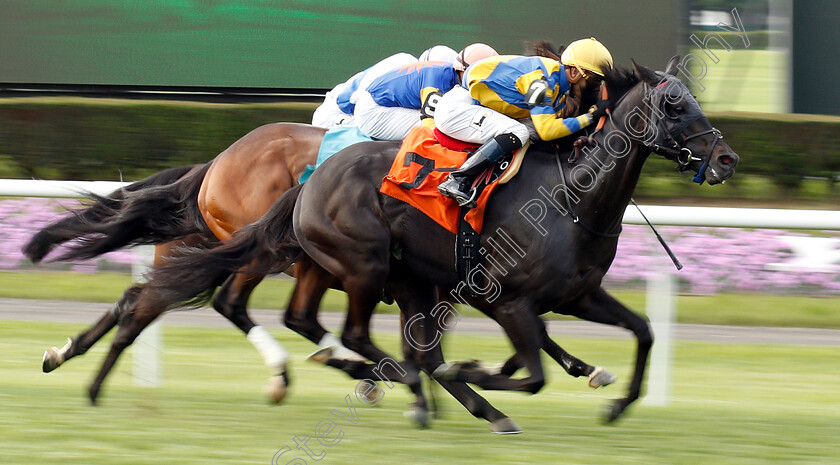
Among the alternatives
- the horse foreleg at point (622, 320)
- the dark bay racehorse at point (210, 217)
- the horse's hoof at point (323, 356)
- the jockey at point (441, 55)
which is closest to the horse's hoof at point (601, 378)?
the horse foreleg at point (622, 320)

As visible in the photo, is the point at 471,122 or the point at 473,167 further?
the point at 471,122

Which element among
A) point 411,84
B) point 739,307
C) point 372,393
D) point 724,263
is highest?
point 411,84

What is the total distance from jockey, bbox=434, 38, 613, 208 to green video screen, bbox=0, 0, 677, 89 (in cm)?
667

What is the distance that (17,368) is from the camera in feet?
17.7

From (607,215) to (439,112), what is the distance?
80cm

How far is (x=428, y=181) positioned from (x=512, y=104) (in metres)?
0.47

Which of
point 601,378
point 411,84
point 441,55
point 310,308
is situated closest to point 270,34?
point 441,55

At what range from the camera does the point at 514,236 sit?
161 inches

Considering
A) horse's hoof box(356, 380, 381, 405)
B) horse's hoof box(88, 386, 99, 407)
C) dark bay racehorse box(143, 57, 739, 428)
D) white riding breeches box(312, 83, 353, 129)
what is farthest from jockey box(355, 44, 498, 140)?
horse's hoof box(88, 386, 99, 407)

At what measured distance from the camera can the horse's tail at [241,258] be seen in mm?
4562

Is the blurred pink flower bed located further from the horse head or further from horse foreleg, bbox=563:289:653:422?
the horse head

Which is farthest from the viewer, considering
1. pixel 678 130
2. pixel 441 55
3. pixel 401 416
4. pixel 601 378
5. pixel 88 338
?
pixel 441 55

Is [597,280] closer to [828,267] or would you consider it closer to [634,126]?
[634,126]

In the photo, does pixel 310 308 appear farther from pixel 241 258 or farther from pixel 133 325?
pixel 133 325
